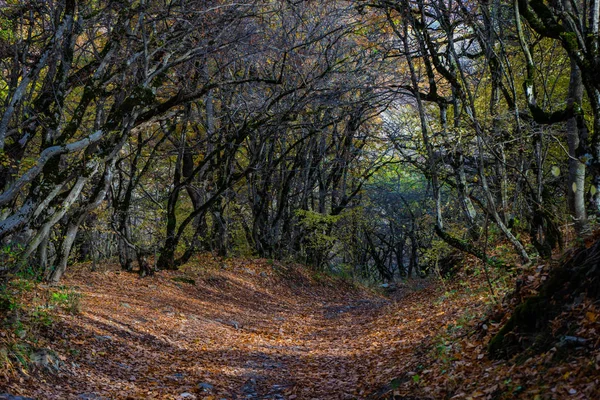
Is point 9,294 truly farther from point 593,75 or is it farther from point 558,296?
point 593,75

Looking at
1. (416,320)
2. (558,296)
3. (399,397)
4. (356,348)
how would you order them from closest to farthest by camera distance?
(558,296) < (399,397) < (356,348) < (416,320)

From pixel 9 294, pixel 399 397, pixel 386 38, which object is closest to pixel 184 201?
pixel 386 38

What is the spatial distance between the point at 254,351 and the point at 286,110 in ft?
25.2

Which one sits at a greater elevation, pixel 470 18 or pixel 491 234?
pixel 470 18

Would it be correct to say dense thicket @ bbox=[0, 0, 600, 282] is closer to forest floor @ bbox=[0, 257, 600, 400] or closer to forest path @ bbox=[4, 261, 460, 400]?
forest floor @ bbox=[0, 257, 600, 400]

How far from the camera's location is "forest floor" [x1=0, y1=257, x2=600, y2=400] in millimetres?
5508

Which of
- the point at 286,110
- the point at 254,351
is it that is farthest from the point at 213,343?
the point at 286,110

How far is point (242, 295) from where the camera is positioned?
16688 mm

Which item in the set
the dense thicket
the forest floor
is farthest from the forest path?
the dense thicket

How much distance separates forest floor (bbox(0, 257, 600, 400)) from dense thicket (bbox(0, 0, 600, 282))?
1.21 meters

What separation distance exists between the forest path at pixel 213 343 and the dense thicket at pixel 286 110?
55.1 inches

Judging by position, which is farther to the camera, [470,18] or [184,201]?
[184,201]

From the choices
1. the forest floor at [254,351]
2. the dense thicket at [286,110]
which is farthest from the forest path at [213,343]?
the dense thicket at [286,110]

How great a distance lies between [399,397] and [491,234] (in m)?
9.34
